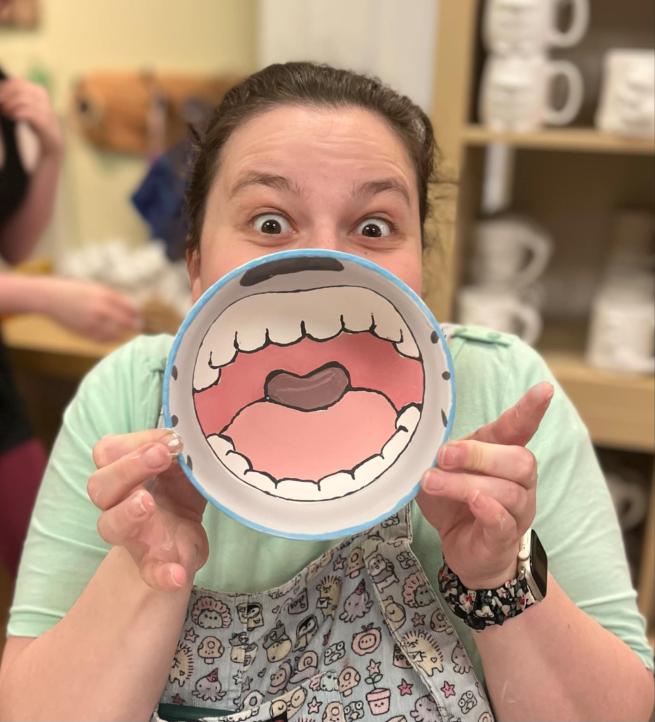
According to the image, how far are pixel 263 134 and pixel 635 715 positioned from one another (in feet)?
2.33

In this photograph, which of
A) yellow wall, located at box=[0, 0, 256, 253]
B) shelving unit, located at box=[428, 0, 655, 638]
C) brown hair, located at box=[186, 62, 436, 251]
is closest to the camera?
brown hair, located at box=[186, 62, 436, 251]

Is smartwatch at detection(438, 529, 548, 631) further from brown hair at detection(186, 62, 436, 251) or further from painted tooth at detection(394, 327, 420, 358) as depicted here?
brown hair at detection(186, 62, 436, 251)

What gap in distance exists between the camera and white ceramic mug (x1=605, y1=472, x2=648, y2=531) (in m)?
1.85

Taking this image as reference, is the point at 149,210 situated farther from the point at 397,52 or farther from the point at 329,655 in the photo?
the point at 329,655

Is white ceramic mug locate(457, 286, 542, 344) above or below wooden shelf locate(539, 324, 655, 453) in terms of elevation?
above

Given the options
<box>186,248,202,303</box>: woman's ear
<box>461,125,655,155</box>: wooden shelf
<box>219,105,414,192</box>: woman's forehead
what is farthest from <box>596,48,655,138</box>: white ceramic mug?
<box>186,248,202,303</box>: woman's ear

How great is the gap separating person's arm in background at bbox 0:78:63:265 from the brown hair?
0.91m

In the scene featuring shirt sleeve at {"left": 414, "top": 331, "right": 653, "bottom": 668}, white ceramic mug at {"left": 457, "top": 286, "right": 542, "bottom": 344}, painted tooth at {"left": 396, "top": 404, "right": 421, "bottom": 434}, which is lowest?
white ceramic mug at {"left": 457, "top": 286, "right": 542, "bottom": 344}

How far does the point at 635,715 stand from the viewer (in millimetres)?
805

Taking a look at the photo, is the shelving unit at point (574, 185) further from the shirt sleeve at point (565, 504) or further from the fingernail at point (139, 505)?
the fingernail at point (139, 505)

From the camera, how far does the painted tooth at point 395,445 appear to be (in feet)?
2.31

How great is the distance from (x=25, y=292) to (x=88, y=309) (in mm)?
152

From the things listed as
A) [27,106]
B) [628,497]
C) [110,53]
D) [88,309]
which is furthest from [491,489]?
[110,53]

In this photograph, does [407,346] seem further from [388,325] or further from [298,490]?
Answer: [298,490]
